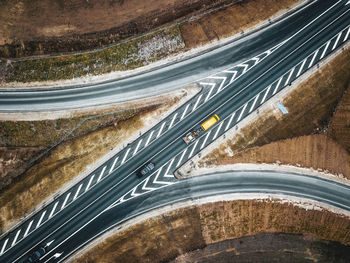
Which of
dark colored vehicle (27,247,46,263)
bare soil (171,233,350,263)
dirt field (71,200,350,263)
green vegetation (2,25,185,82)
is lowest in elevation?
bare soil (171,233,350,263)

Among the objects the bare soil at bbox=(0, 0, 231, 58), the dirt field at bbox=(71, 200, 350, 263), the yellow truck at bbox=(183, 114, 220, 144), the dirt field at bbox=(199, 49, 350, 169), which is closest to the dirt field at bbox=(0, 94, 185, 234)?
the yellow truck at bbox=(183, 114, 220, 144)

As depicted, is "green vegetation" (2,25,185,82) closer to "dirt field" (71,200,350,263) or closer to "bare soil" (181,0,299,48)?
"bare soil" (181,0,299,48)

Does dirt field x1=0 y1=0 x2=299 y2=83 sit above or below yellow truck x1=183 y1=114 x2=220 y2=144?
above

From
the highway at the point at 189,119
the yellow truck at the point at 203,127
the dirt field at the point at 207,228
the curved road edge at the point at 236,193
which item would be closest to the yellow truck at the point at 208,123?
the yellow truck at the point at 203,127

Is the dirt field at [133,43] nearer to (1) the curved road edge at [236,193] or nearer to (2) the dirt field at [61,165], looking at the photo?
(2) the dirt field at [61,165]

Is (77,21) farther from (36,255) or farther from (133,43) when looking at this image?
(36,255)

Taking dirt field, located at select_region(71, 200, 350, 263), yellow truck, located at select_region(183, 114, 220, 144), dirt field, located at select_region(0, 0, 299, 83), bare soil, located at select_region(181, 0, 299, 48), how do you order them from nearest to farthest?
dirt field, located at select_region(71, 200, 350, 263)
yellow truck, located at select_region(183, 114, 220, 144)
bare soil, located at select_region(181, 0, 299, 48)
dirt field, located at select_region(0, 0, 299, 83)

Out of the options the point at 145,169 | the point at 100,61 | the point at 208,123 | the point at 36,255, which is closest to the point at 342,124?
the point at 208,123
